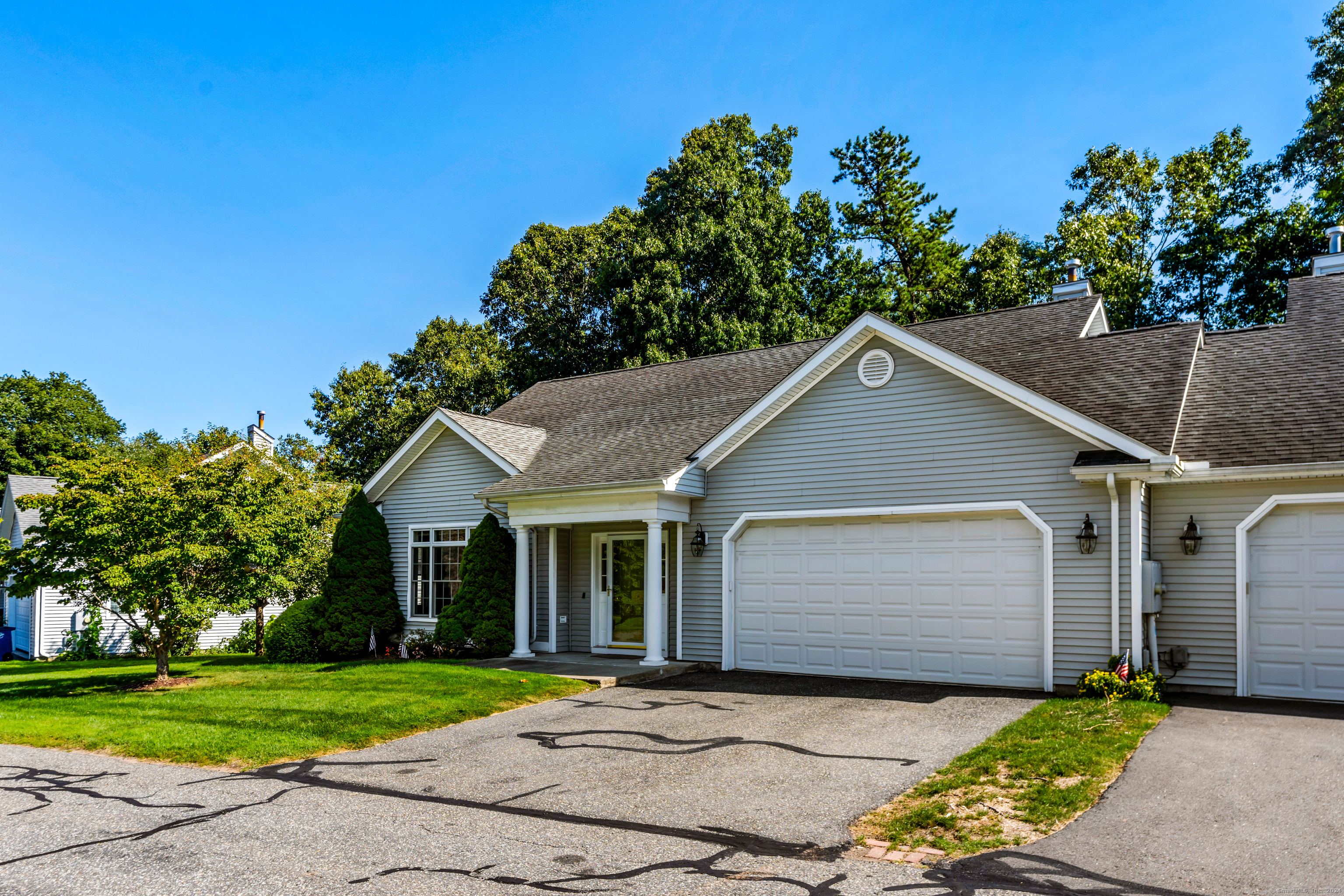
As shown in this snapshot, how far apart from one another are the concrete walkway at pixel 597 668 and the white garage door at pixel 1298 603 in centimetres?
719

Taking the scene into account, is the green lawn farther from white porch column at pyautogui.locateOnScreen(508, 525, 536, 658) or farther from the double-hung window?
the double-hung window

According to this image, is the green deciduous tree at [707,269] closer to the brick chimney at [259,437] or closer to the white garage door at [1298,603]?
the brick chimney at [259,437]

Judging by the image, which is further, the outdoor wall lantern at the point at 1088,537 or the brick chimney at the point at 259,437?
the brick chimney at the point at 259,437

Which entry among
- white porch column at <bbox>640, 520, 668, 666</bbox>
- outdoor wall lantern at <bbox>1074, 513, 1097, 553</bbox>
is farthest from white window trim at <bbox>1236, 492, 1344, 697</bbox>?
white porch column at <bbox>640, 520, 668, 666</bbox>

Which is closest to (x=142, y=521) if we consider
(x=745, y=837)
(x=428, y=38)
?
(x=428, y=38)

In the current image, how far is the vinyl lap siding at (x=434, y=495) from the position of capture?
1700 centimetres

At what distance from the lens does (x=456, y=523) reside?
17141 mm

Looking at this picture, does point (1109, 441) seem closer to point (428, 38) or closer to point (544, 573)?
point (544, 573)

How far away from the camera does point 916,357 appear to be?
1205cm

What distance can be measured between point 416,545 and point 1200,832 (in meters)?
14.7

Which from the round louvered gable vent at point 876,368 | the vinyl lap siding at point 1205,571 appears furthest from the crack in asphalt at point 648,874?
the round louvered gable vent at point 876,368

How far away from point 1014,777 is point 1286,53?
88.0 ft

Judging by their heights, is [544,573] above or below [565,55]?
below

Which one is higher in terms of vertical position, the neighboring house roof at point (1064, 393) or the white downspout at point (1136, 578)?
the neighboring house roof at point (1064, 393)
